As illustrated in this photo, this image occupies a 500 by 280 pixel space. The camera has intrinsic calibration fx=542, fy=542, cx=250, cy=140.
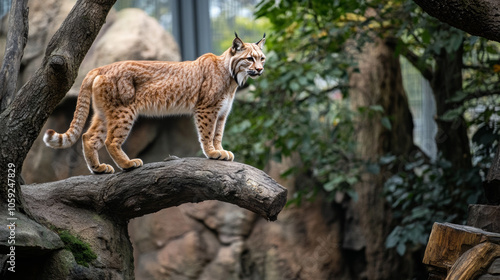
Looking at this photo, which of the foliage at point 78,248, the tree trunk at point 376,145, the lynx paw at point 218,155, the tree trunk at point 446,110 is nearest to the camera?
the foliage at point 78,248

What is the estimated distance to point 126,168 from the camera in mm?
3797

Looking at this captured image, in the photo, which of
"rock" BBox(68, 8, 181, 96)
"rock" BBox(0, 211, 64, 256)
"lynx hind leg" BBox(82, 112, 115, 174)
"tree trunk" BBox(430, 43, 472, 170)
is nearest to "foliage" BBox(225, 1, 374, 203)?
"tree trunk" BBox(430, 43, 472, 170)

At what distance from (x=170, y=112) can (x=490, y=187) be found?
2.26m

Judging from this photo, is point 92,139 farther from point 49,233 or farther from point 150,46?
point 150,46

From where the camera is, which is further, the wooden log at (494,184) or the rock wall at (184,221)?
the rock wall at (184,221)

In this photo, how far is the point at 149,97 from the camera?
148 inches

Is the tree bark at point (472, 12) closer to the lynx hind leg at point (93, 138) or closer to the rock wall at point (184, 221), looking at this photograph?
the lynx hind leg at point (93, 138)

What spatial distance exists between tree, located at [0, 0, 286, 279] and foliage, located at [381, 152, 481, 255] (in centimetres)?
235

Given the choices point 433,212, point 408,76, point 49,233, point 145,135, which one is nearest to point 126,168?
point 49,233

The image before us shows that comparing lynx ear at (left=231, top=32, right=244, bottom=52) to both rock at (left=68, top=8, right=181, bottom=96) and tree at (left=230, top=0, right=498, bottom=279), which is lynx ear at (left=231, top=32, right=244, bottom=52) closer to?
tree at (left=230, top=0, right=498, bottom=279)

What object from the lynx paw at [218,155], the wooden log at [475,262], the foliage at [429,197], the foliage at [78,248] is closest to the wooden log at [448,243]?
the wooden log at [475,262]

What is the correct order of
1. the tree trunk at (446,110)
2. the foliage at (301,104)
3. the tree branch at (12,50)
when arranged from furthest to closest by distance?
1. the tree trunk at (446,110)
2. the foliage at (301,104)
3. the tree branch at (12,50)

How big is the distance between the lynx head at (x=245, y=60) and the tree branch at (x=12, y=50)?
5.09 feet

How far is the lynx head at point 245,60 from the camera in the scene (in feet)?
11.6
